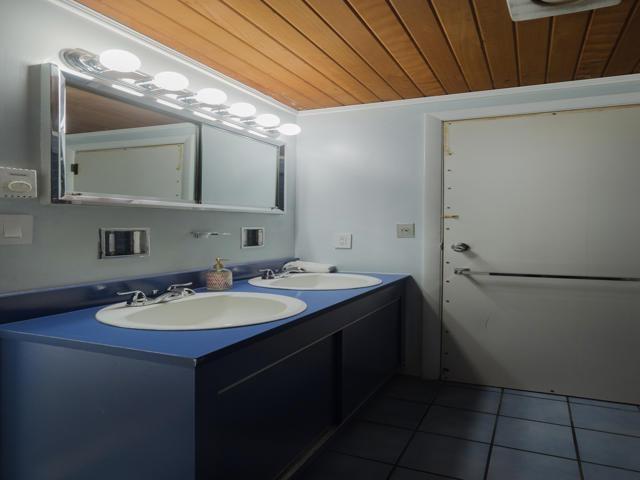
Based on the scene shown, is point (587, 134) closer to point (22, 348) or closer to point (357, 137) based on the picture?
point (357, 137)

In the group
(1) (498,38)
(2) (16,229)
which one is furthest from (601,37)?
(2) (16,229)

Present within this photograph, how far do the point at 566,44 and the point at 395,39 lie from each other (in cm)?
71

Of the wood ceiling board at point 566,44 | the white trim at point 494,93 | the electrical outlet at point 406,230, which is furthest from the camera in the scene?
the electrical outlet at point 406,230

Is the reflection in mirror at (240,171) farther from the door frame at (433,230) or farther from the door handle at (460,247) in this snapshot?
the door handle at (460,247)

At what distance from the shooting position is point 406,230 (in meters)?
2.79

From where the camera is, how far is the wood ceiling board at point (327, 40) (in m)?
1.63

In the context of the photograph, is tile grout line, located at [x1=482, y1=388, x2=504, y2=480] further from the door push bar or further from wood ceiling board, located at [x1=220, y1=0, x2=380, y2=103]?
wood ceiling board, located at [x1=220, y1=0, x2=380, y2=103]

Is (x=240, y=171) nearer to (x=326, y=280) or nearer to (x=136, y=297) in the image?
(x=326, y=280)

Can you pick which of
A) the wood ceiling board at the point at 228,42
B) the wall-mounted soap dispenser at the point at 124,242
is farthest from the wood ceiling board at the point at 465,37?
the wall-mounted soap dispenser at the point at 124,242

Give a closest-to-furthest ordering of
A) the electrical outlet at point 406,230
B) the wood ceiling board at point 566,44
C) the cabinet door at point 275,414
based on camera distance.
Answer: the cabinet door at point 275,414 < the wood ceiling board at point 566,44 < the electrical outlet at point 406,230

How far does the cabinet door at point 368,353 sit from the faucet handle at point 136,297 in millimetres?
784

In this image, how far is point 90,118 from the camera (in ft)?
5.22

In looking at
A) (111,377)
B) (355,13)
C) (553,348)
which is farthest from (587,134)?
(111,377)

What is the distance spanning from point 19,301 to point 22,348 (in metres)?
0.17
